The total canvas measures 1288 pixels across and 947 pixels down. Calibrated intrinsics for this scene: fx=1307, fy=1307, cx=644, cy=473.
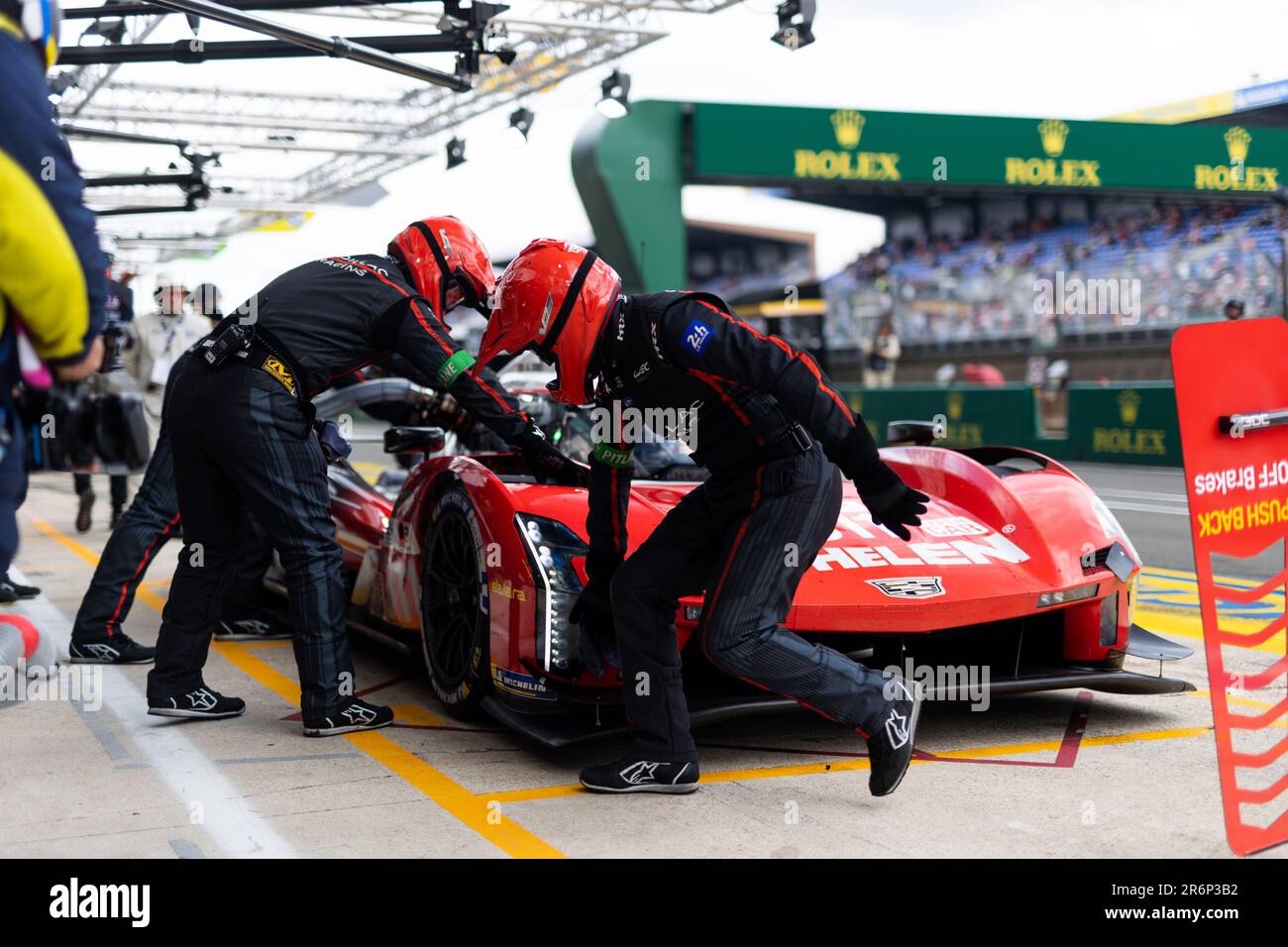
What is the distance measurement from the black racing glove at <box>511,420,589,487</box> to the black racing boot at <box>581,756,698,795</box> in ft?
3.40

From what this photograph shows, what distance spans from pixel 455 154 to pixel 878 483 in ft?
55.3

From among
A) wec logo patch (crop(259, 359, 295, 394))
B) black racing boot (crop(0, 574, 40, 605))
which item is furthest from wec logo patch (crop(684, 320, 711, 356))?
black racing boot (crop(0, 574, 40, 605))

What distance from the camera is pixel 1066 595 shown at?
159 inches

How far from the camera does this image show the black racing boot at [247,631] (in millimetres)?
6305

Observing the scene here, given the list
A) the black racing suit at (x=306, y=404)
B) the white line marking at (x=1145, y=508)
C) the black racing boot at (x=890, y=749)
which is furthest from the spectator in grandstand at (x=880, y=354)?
the black racing boot at (x=890, y=749)

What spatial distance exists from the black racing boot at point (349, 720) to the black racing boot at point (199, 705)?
0.45m

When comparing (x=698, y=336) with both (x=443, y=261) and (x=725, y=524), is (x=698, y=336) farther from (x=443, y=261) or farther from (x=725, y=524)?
(x=443, y=261)

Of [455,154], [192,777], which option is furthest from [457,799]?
[455,154]

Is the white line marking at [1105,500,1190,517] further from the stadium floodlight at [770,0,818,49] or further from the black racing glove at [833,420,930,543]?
the black racing glove at [833,420,930,543]

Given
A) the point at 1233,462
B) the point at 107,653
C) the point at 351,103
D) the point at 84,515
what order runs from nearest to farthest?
1. the point at 1233,462
2. the point at 107,653
3. the point at 84,515
4. the point at 351,103
